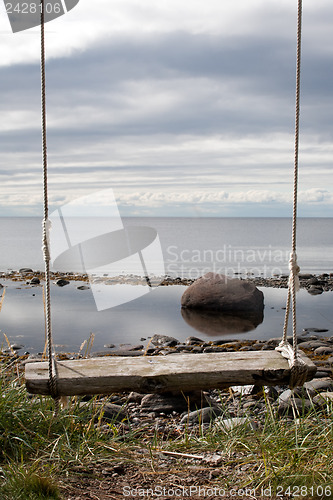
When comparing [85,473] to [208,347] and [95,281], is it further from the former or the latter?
[95,281]

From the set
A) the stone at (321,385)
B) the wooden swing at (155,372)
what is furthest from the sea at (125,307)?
the stone at (321,385)

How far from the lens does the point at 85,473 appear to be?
115 inches

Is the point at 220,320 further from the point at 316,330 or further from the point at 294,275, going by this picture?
the point at 294,275

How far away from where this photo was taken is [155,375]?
126 inches

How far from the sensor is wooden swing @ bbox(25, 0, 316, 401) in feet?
10.4

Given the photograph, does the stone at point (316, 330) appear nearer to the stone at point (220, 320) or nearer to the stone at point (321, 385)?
the stone at point (220, 320)

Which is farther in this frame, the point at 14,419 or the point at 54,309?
the point at 54,309

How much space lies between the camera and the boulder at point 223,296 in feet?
36.6

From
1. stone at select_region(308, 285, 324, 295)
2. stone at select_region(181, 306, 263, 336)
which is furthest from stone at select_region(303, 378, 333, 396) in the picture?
stone at select_region(308, 285, 324, 295)

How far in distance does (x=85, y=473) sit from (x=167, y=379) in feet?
2.48

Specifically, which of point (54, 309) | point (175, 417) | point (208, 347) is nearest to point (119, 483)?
point (175, 417)

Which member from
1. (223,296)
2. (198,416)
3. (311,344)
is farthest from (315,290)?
(198,416)

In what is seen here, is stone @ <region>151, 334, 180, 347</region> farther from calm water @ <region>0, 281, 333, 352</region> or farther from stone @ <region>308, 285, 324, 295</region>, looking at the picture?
stone @ <region>308, 285, 324, 295</region>

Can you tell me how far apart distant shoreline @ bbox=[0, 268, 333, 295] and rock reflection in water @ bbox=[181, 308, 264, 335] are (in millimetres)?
4986
